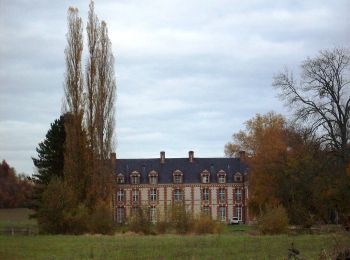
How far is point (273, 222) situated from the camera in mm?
35844

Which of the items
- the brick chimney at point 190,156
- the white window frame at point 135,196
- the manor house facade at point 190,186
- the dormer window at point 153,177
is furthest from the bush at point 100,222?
the brick chimney at point 190,156

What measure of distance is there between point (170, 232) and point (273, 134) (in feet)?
77.6

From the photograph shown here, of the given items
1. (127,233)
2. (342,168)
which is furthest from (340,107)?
(127,233)

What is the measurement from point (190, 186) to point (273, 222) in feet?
143

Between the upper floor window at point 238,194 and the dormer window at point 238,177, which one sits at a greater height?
the dormer window at point 238,177

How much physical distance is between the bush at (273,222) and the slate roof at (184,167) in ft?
139

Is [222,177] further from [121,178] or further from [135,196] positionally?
[121,178]

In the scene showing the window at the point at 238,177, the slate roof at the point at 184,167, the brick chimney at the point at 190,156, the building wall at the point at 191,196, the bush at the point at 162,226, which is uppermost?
the brick chimney at the point at 190,156

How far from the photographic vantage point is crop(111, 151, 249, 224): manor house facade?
78.7m

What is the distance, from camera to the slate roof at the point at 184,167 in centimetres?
7944

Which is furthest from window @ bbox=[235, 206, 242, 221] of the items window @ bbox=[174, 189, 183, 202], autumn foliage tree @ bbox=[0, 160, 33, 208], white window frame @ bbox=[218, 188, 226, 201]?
autumn foliage tree @ bbox=[0, 160, 33, 208]

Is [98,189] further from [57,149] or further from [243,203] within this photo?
[243,203]

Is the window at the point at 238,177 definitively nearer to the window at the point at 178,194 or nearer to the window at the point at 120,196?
the window at the point at 178,194

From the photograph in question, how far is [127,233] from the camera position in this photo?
38.3m
